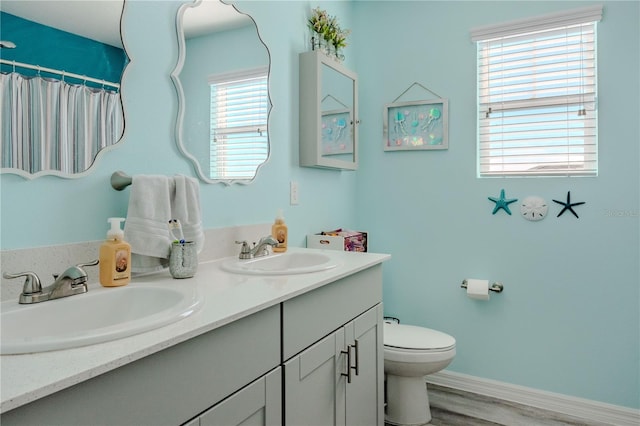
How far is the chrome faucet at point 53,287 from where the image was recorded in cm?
95

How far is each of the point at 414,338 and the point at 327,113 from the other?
1235mm

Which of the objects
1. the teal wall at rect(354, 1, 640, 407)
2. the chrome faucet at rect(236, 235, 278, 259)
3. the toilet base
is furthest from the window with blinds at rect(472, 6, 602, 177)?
the chrome faucet at rect(236, 235, 278, 259)

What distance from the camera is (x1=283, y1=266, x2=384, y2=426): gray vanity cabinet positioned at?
3.99 ft

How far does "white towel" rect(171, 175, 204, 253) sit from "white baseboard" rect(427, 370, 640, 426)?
5.99 ft

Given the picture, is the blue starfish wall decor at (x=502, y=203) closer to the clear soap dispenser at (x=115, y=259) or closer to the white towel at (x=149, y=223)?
the white towel at (x=149, y=223)

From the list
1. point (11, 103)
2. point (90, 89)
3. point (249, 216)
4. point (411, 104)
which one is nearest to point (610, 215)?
point (411, 104)

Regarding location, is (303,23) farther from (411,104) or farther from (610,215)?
(610,215)

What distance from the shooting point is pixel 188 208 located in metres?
1.38

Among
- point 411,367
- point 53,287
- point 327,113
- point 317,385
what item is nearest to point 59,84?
point 53,287

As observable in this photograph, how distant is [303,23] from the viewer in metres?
2.22

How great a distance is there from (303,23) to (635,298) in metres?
2.15

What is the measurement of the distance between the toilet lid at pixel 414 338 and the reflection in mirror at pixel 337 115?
978mm

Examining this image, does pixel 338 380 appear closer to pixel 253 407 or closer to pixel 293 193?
pixel 253 407

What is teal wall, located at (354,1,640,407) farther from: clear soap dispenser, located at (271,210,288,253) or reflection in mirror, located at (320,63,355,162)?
clear soap dispenser, located at (271,210,288,253)
